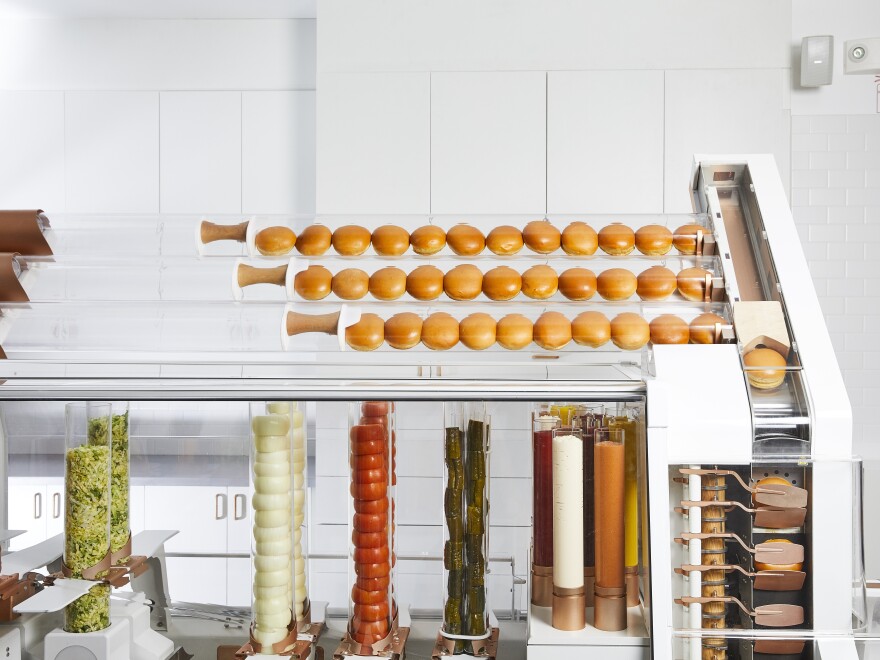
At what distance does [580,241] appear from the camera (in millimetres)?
1388

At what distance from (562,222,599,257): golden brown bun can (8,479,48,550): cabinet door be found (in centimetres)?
102

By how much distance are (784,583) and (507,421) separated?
47 centimetres

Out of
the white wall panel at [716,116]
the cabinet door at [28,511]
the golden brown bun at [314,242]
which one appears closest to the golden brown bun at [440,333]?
the golden brown bun at [314,242]

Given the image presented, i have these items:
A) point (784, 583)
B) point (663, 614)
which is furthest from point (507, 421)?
point (784, 583)

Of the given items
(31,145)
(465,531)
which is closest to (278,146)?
(31,145)

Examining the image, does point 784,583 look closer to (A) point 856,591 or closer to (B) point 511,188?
(A) point 856,591

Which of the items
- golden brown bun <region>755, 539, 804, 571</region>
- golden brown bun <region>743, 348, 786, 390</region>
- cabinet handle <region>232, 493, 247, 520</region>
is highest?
golden brown bun <region>743, 348, 786, 390</region>

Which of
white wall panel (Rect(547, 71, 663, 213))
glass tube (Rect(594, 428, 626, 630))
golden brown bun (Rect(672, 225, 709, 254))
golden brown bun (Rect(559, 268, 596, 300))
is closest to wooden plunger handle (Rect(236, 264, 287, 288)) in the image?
golden brown bun (Rect(559, 268, 596, 300))

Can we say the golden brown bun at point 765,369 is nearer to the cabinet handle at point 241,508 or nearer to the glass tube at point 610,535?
the glass tube at point 610,535

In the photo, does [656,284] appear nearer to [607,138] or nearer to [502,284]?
[502,284]

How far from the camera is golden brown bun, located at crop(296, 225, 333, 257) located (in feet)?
4.56

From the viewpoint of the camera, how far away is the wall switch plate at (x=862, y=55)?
326 cm

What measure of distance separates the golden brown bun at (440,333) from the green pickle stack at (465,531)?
0.51ft

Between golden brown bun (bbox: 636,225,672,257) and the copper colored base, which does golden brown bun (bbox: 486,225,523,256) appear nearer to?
golden brown bun (bbox: 636,225,672,257)
